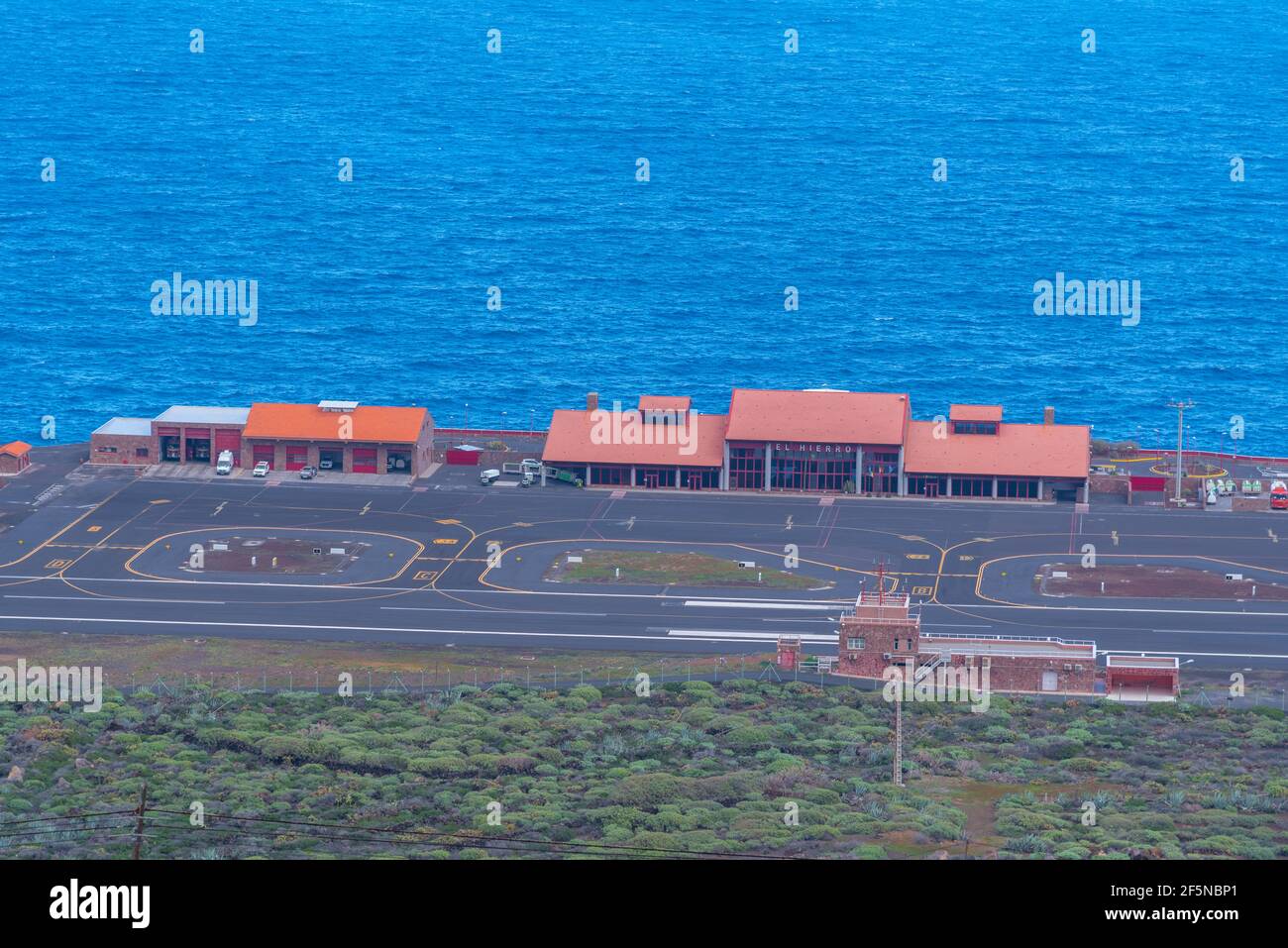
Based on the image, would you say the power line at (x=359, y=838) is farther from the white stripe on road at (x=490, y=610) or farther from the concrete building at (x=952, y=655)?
the white stripe on road at (x=490, y=610)

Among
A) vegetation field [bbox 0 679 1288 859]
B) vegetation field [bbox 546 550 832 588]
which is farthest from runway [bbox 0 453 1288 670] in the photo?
vegetation field [bbox 0 679 1288 859]

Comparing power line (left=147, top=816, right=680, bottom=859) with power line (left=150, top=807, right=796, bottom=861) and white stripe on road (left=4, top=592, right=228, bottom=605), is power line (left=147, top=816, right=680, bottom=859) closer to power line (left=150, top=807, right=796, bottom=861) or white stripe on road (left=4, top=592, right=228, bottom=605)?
power line (left=150, top=807, right=796, bottom=861)

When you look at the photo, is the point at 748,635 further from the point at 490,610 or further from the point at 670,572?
the point at 490,610

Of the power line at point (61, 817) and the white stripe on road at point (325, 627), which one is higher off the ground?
the white stripe on road at point (325, 627)

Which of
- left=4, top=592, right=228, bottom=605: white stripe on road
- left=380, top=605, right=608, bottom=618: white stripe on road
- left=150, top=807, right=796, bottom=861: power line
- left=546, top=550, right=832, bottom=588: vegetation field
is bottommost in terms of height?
left=150, top=807, right=796, bottom=861: power line

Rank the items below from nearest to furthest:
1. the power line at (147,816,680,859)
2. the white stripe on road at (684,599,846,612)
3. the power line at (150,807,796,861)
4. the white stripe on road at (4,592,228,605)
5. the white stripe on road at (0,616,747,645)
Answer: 1. the power line at (150,807,796,861)
2. the power line at (147,816,680,859)
3. the white stripe on road at (0,616,747,645)
4. the white stripe on road at (684,599,846,612)
5. the white stripe on road at (4,592,228,605)

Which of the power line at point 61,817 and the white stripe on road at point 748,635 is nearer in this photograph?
the power line at point 61,817

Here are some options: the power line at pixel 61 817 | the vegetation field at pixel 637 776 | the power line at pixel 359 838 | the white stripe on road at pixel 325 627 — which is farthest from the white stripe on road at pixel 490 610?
the power line at pixel 359 838
